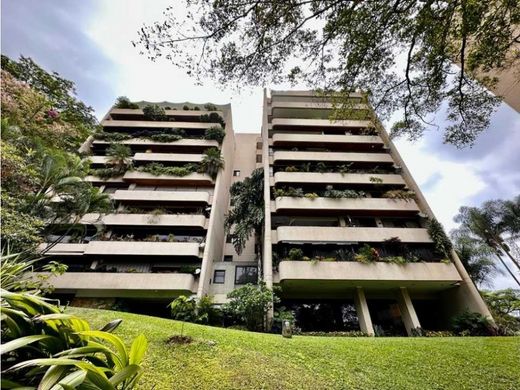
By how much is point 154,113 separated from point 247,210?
50.3ft

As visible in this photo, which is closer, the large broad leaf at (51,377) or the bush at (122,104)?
the large broad leaf at (51,377)

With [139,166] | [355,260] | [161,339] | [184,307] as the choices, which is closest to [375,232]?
[355,260]

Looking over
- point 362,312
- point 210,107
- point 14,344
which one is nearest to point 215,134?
point 210,107

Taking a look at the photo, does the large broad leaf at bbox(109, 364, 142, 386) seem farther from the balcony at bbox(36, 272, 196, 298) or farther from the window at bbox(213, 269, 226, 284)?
the window at bbox(213, 269, 226, 284)

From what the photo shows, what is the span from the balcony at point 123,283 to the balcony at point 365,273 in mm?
5951

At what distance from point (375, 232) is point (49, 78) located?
19.5 metres

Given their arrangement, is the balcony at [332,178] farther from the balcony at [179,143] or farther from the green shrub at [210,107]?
the green shrub at [210,107]

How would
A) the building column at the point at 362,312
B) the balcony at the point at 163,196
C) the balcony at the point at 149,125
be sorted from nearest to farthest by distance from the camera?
the building column at the point at 362,312 → the balcony at the point at 163,196 → the balcony at the point at 149,125

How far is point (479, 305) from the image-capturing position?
477 inches

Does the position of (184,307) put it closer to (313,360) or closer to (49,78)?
(313,360)

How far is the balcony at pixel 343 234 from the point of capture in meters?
14.4

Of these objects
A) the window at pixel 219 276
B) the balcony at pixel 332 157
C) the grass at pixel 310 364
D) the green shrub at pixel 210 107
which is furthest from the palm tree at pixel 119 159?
the grass at pixel 310 364

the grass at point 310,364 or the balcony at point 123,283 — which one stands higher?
the balcony at point 123,283

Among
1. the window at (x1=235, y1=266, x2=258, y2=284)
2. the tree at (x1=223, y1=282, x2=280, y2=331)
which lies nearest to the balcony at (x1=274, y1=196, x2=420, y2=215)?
the window at (x1=235, y1=266, x2=258, y2=284)
